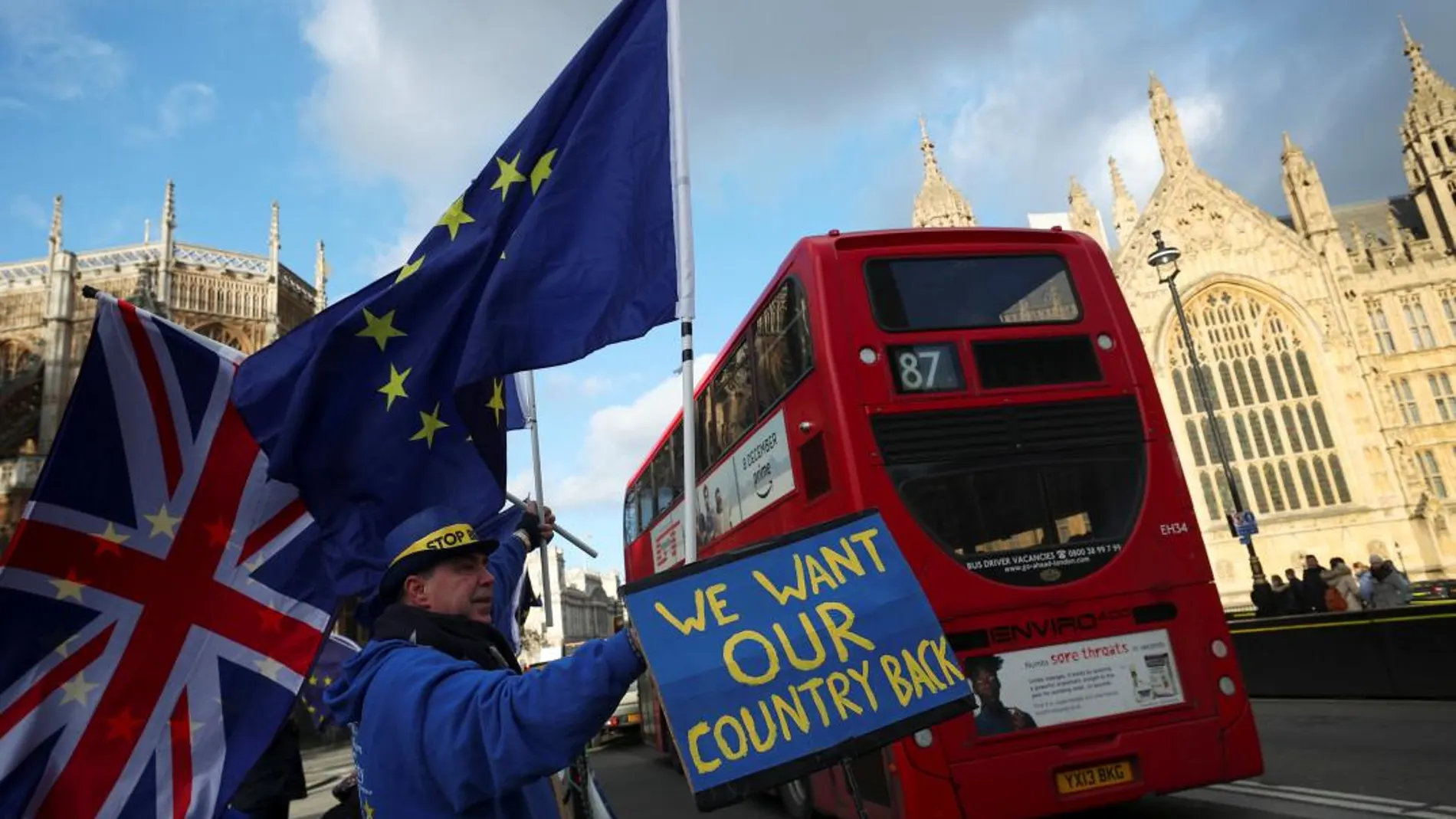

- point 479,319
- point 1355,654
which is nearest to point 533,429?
point 479,319

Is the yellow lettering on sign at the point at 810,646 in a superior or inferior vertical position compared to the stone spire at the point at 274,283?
inferior

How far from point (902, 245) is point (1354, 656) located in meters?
9.28

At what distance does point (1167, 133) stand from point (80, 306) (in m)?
51.3

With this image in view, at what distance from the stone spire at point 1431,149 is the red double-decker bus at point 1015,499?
187 feet

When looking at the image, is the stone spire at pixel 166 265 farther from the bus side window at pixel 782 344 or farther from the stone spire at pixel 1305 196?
the stone spire at pixel 1305 196

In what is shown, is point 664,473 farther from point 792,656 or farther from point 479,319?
point 792,656

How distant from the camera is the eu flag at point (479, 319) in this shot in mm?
4004

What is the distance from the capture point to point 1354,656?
443 inches

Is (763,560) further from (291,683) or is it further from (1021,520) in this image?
(1021,520)

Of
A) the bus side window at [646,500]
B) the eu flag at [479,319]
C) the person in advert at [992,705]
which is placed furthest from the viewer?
the bus side window at [646,500]

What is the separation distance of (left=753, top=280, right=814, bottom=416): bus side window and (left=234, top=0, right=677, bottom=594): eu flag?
8.26 ft

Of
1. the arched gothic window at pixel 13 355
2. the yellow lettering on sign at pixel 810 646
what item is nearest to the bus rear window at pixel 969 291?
the yellow lettering on sign at pixel 810 646

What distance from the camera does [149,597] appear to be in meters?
3.92

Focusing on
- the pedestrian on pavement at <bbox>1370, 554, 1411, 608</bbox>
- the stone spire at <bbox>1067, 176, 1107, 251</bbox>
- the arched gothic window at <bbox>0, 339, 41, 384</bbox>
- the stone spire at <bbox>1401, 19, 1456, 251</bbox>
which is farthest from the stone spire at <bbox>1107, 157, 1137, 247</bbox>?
the arched gothic window at <bbox>0, 339, 41, 384</bbox>
